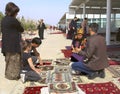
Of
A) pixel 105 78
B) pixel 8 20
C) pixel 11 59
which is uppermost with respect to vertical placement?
pixel 8 20

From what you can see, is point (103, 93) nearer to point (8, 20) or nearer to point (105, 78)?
point (105, 78)

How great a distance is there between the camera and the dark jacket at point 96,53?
7.90 metres

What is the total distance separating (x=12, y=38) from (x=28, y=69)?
0.77 metres

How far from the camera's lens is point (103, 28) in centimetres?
3553

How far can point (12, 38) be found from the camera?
→ 7.85 m

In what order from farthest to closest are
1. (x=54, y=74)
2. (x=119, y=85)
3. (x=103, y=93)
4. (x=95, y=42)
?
1. (x=54, y=74)
2. (x=95, y=42)
3. (x=119, y=85)
4. (x=103, y=93)

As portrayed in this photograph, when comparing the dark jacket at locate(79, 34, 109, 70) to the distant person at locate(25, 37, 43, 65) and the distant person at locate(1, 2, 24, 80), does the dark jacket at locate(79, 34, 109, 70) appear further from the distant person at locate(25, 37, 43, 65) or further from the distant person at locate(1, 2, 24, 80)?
the distant person at locate(1, 2, 24, 80)

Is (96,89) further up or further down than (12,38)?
further down

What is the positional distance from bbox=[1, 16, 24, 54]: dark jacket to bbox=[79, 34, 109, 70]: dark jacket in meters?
1.49

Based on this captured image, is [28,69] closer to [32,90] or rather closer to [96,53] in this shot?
[32,90]

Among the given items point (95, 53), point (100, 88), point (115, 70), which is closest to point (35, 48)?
point (95, 53)

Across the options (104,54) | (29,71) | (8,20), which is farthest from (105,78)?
(8,20)

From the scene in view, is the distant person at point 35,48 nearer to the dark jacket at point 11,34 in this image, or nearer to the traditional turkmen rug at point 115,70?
the dark jacket at point 11,34

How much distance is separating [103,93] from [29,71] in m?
1.91
